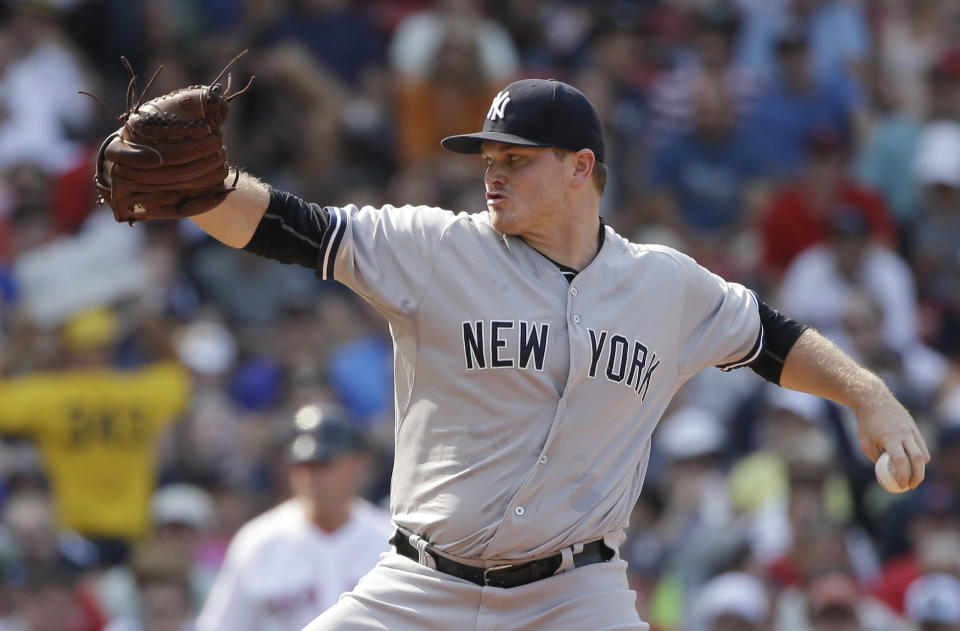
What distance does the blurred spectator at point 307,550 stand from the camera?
6953mm

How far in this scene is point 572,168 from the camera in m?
4.71

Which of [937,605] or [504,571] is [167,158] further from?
Result: [937,605]

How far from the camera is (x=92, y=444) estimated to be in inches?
367

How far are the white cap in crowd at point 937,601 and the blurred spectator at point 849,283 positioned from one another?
8.04 ft

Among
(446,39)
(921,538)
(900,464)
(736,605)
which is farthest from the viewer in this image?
(446,39)

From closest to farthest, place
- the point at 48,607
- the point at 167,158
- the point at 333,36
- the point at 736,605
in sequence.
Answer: the point at 167,158
the point at 736,605
the point at 48,607
the point at 333,36

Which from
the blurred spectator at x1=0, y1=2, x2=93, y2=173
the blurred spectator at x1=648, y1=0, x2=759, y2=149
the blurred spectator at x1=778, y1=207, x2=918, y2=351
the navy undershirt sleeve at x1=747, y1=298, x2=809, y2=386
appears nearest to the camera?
the navy undershirt sleeve at x1=747, y1=298, x2=809, y2=386

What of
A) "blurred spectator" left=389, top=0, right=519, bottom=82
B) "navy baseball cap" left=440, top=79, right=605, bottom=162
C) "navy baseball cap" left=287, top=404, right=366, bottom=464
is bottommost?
"navy baseball cap" left=287, top=404, right=366, bottom=464

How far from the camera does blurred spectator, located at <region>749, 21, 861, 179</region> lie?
11.6 meters

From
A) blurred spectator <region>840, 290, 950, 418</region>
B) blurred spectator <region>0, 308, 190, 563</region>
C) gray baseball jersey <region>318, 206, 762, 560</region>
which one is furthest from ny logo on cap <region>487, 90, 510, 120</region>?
blurred spectator <region>0, 308, 190, 563</region>

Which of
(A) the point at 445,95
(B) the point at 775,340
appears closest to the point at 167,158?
(B) the point at 775,340

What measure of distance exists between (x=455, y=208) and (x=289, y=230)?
601 centimetres

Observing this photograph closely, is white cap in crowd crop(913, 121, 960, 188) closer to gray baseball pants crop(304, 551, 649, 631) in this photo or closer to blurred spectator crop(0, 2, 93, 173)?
blurred spectator crop(0, 2, 93, 173)

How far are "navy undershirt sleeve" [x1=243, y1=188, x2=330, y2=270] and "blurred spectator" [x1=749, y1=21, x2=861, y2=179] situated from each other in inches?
293
